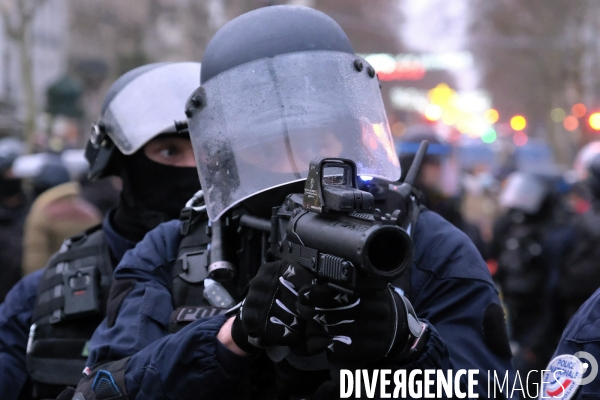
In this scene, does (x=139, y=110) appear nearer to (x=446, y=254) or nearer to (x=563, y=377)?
(x=446, y=254)

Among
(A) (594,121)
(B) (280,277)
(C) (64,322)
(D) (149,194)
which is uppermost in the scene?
(A) (594,121)

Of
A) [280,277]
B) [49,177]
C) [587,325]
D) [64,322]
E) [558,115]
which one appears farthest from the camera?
[558,115]

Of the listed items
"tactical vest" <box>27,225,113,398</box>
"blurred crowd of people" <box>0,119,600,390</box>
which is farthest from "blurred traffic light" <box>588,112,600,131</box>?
"tactical vest" <box>27,225,113,398</box>

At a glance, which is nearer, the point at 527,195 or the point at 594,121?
the point at 527,195

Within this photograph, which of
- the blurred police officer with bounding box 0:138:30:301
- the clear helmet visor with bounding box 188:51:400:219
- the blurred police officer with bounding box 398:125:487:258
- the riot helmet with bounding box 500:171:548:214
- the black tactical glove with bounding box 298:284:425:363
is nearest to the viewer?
the black tactical glove with bounding box 298:284:425:363

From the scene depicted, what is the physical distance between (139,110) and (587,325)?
6.50ft

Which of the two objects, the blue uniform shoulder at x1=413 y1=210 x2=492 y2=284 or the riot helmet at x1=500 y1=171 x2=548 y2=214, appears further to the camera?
the riot helmet at x1=500 y1=171 x2=548 y2=214

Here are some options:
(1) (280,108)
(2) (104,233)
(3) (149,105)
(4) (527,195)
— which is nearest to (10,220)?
(2) (104,233)


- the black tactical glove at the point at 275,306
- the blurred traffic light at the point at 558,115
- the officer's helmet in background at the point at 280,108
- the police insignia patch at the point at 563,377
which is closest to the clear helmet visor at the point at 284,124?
the officer's helmet in background at the point at 280,108

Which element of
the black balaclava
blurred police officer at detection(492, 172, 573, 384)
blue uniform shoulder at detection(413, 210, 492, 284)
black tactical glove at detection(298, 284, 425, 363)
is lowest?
blurred police officer at detection(492, 172, 573, 384)

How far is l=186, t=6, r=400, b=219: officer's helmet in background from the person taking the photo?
2.35 metres

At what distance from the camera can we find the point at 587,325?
2.31m

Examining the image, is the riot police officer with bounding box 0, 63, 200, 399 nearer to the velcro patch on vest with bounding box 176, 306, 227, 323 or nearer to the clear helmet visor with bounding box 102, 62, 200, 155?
the clear helmet visor with bounding box 102, 62, 200, 155

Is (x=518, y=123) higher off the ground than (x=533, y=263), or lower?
higher
